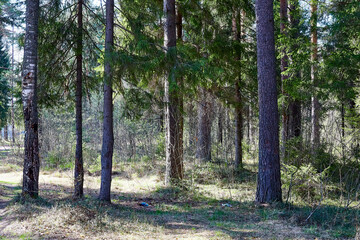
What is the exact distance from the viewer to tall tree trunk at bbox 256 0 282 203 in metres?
7.80

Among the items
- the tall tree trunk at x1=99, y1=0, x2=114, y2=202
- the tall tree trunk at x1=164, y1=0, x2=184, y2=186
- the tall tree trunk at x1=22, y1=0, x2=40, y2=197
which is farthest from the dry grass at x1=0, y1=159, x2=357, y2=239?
the tall tree trunk at x1=164, y1=0, x2=184, y2=186

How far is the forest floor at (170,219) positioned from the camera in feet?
18.0

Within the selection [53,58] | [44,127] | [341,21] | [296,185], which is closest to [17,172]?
[44,127]

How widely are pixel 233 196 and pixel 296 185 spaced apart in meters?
2.06

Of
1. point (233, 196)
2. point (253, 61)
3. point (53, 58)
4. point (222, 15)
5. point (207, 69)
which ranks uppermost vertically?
point (222, 15)

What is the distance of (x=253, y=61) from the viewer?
1320 cm

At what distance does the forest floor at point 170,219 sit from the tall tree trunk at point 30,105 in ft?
1.46

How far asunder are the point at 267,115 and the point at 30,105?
5783 millimetres

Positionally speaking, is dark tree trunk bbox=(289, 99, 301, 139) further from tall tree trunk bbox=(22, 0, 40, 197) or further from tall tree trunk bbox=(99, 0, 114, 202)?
tall tree trunk bbox=(22, 0, 40, 197)

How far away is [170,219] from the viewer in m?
7.12

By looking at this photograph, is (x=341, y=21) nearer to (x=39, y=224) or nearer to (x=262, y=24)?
(x=262, y=24)

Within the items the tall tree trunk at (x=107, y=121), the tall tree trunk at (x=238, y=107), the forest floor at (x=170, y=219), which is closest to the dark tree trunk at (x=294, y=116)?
the tall tree trunk at (x=238, y=107)

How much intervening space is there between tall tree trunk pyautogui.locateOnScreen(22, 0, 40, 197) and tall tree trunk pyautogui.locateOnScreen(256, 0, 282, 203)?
18.2ft

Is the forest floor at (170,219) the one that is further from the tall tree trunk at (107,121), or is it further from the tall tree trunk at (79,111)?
the tall tree trunk at (79,111)
